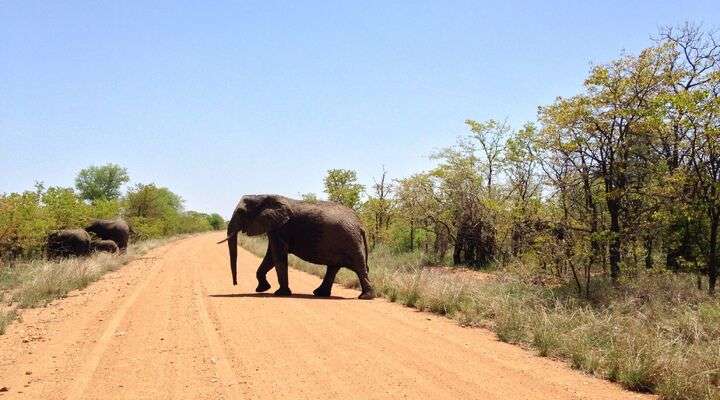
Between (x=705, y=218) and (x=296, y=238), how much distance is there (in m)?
10.3

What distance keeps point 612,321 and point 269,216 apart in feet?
27.7

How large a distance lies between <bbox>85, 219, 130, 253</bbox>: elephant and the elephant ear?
18.0m

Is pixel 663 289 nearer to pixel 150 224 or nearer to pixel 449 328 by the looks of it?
pixel 449 328

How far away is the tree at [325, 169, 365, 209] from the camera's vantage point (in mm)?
39094

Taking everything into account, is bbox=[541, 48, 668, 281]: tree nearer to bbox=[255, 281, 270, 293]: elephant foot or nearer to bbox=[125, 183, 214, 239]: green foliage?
bbox=[255, 281, 270, 293]: elephant foot

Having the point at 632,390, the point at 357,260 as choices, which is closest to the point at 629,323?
the point at 632,390

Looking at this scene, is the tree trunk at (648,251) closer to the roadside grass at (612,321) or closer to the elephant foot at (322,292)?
the roadside grass at (612,321)

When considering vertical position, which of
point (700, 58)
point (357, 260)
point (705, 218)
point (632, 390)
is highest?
point (700, 58)

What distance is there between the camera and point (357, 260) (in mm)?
14789

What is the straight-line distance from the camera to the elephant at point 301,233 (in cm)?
1468

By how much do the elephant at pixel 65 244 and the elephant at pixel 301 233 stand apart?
1296 cm

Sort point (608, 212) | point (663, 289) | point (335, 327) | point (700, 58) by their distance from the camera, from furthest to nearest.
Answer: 1. point (700, 58)
2. point (608, 212)
3. point (663, 289)
4. point (335, 327)

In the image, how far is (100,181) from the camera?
6328cm

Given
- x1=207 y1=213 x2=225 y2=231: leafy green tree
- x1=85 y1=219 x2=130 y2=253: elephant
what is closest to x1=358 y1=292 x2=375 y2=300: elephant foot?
x1=85 y1=219 x2=130 y2=253: elephant
